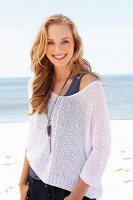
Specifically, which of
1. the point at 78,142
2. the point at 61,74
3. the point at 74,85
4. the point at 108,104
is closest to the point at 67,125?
the point at 78,142

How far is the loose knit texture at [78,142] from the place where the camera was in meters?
2.24

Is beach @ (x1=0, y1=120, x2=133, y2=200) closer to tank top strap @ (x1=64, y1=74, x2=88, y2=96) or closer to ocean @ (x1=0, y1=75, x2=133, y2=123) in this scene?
ocean @ (x1=0, y1=75, x2=133, y2=123)

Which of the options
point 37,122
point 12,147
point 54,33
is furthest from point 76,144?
point 12,147

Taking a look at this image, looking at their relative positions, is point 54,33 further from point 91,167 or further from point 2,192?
point 2,192

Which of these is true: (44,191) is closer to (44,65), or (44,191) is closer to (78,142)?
(78,142)

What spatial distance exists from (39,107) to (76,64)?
0.30 meters

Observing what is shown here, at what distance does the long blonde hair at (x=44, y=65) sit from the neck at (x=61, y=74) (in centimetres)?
3

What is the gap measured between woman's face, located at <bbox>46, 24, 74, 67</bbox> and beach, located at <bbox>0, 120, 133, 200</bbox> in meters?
2.37

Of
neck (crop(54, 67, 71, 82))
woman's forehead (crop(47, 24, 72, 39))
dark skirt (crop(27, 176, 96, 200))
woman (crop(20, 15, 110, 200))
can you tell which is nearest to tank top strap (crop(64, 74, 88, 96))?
woman (crop(20, 15, 110, 200))

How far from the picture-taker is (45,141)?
7.79ft

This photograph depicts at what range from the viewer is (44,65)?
2545 millimetres

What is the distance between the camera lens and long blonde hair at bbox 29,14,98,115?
2.36m

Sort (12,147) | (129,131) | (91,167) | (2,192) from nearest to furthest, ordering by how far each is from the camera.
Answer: (91,167) → (2,192) → (12,147) → (129,131)

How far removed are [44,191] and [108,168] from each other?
361 cm
